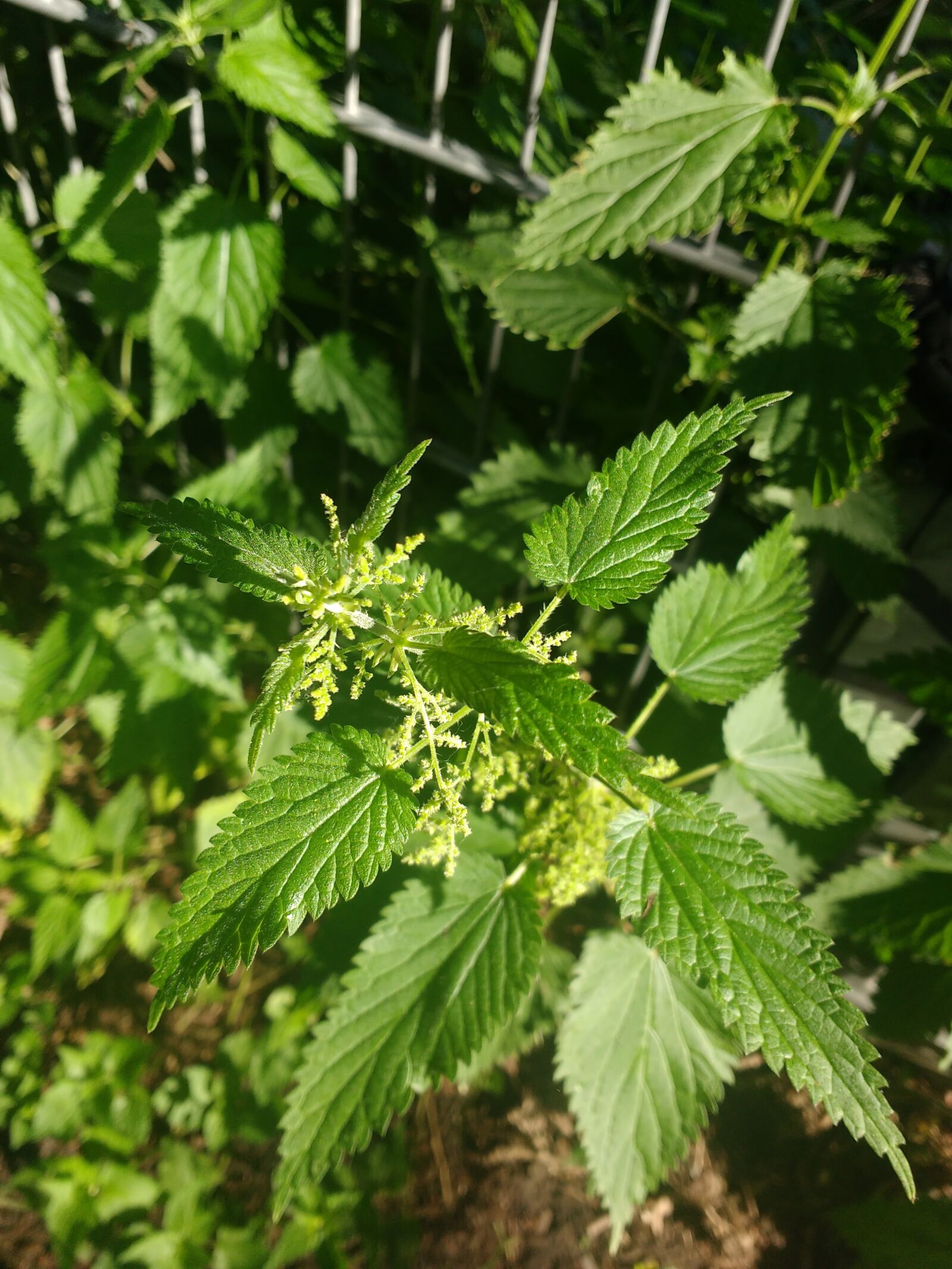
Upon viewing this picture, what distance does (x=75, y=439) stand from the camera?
213cm

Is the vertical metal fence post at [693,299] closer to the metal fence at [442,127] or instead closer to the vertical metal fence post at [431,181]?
the metal fence at [442,127]

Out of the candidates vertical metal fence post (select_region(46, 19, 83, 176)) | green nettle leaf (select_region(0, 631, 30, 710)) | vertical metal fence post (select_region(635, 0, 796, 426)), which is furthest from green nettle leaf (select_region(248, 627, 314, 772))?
green nettle leaf (select_region(0, 631, 30, 710))

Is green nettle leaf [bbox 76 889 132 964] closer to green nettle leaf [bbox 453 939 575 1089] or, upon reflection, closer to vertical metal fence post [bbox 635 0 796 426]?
green nettle leaf [bbox 453 939 575 1089]

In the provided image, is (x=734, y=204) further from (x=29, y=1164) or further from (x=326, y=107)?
(x=29, y=1164)

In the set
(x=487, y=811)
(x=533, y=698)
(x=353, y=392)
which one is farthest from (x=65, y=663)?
(x=533, y=698)

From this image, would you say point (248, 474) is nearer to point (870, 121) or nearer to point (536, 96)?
point (536, 96)

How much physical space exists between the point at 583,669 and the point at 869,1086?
59.6 inches

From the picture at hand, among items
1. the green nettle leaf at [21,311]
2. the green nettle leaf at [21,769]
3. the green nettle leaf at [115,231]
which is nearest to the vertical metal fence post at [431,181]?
the green nettle leaf at [115,231]

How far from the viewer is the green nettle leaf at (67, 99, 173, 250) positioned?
1.59 m

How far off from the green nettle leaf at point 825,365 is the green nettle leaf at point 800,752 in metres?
0.41

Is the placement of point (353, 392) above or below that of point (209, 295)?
below

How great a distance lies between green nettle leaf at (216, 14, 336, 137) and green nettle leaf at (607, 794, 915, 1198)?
1.45 m

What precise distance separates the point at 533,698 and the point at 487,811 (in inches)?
12.0

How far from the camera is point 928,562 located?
1.90 m
